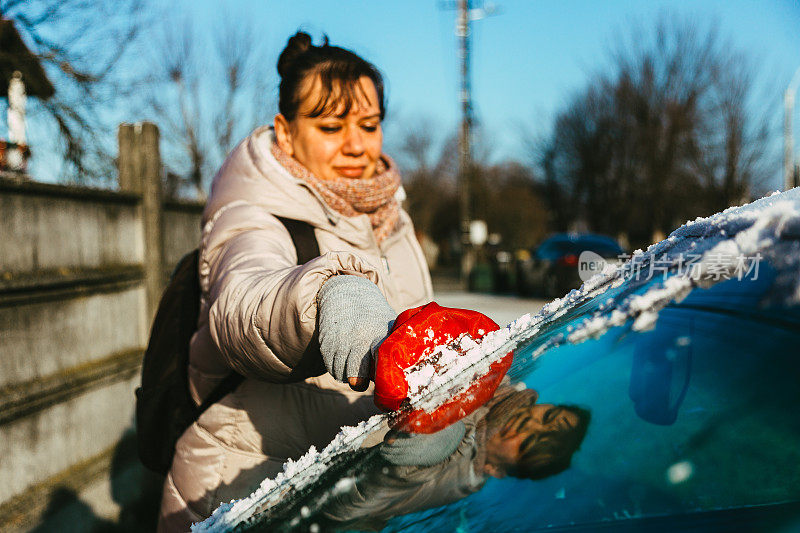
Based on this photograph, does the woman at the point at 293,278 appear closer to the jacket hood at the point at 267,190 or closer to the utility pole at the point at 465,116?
the jacket hood at the point at 267,190

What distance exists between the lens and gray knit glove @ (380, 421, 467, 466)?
2.41ft

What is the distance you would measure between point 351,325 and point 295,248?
67 centimetres

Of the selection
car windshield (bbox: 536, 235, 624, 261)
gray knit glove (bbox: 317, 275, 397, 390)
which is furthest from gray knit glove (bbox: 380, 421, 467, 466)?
car windshield (bbox: 536, 235, 624, 261)

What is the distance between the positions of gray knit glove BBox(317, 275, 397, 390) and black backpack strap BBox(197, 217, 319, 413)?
1.86ft

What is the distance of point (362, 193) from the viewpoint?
184cm

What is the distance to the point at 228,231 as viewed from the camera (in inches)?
60.9

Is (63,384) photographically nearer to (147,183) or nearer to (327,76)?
(147,183)

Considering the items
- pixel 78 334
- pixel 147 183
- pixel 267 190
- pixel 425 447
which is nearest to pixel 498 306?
pixel 147 183

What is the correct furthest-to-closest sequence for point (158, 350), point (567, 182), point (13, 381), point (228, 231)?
point (567, 182) < point (13, 381) < point (158, 350) < point (228, 231)

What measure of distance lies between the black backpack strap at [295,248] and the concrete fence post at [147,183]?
2.78m

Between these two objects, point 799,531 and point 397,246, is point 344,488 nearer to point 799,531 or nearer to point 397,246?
point 799,531

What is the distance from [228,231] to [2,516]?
196 cm

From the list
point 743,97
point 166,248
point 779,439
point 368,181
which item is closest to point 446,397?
point 779,439

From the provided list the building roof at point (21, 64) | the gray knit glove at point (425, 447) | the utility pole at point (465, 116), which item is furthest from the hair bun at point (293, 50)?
the utility pole at point (465, 116)
